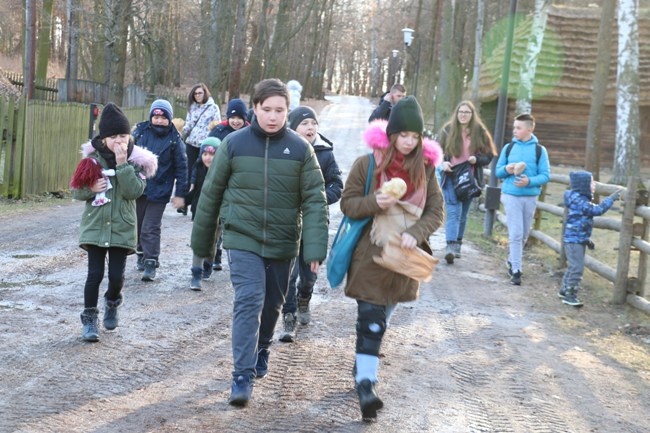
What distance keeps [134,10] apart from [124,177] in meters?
19.7

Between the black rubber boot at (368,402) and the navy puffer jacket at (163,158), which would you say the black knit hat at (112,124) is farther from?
the black rubber boot at (368,402)

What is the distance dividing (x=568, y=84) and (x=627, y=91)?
10583 millimetres

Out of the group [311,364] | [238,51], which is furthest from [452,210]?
[238,51]

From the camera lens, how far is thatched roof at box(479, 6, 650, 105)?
31.3m

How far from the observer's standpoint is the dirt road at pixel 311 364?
5.00 m

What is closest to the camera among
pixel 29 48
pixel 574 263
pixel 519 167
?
pixel 574 263

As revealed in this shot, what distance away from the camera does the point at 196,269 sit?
8.48 meters

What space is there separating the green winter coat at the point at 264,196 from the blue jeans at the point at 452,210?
619 cm

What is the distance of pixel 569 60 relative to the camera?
31.9m

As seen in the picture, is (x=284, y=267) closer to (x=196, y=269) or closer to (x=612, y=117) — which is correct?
(x=196, y=269)

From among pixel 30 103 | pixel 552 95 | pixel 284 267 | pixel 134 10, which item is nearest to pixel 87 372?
pixel 284 267

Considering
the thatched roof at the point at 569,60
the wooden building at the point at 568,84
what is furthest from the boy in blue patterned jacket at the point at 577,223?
the wooden building at the point at 568,84

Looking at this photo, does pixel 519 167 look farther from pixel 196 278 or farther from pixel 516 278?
pixel 196 278

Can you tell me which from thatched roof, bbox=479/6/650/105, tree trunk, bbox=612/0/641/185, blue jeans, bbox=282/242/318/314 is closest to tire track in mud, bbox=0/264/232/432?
blue jeans, bbox=282/242/318/314
